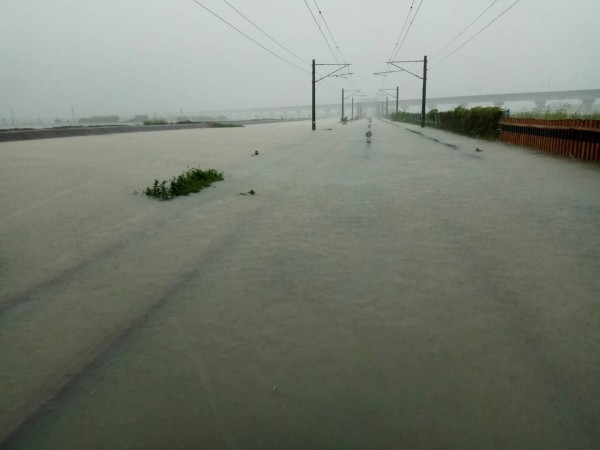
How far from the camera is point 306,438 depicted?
6.60 ft

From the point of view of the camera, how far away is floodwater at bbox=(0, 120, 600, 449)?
2.09m

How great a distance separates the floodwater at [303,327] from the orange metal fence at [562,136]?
667 centimetres

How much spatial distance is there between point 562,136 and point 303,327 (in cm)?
1392

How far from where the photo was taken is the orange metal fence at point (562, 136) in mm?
11875

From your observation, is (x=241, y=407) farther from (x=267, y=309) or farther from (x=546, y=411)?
(x=546, y=411)

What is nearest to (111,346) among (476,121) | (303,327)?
(303,327)

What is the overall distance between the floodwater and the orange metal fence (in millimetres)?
6674

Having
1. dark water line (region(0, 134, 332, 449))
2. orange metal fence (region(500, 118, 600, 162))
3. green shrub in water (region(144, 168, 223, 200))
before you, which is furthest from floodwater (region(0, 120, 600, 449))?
orange metal fence (region(500, 118, 600, 162))

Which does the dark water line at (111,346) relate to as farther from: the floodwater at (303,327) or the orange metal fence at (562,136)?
the orange metal fence at (562,136)

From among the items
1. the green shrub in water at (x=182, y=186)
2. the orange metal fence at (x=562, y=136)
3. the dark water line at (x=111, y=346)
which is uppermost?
the orange metal fence at (x=562, y=136)

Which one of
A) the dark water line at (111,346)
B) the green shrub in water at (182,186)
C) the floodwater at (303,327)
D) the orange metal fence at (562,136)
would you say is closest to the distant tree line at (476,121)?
the orange metal fence at (562,136)

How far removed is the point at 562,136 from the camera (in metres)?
13.7

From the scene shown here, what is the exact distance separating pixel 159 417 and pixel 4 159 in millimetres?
14008

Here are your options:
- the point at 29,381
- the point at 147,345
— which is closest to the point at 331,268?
the point at 147,345
